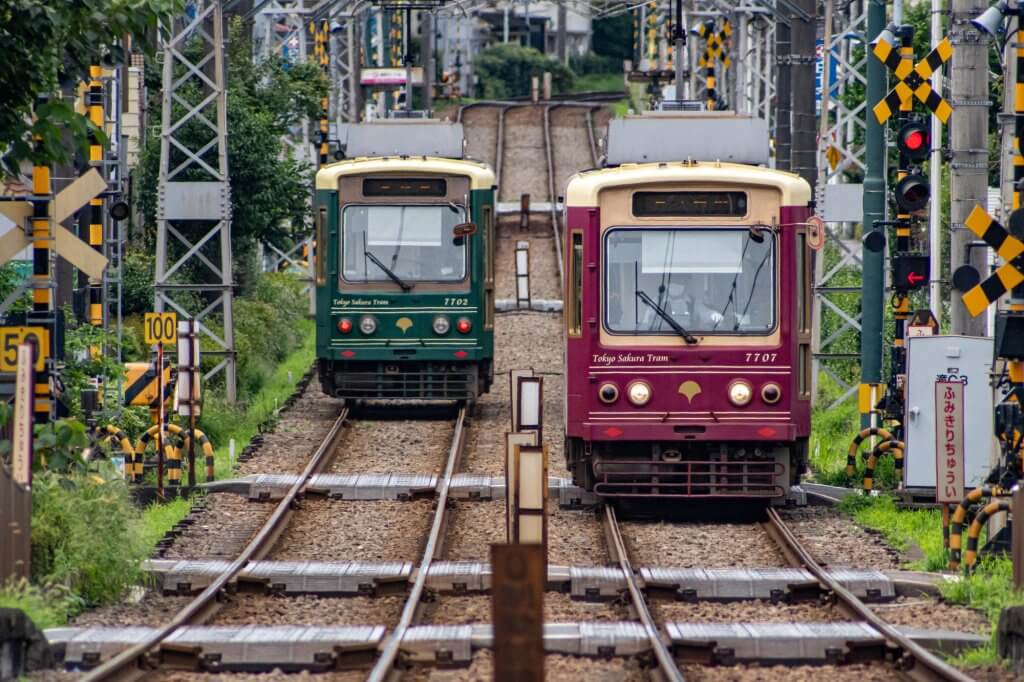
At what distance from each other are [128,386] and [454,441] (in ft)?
12.4

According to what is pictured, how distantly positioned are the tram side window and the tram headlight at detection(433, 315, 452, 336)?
7647 millimetres

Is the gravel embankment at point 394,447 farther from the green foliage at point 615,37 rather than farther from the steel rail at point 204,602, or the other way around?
the green foliage at point 615,37

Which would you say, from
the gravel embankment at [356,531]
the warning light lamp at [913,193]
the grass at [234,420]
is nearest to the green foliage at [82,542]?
the grass at [234,420]

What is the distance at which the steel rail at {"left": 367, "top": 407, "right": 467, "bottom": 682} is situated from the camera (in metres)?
10.0

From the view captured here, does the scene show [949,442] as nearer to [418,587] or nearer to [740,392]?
[740,392]

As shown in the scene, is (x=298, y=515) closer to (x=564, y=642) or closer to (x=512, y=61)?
(x=564, y=642)

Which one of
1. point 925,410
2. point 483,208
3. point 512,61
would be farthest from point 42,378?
point 512,61

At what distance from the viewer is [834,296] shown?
96.8ft

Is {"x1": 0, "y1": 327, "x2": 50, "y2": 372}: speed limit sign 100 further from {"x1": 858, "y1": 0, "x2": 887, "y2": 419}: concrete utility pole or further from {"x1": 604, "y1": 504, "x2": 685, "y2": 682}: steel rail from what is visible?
{"x1": 858, "y1": 0, "x2": 887, "y2": 419}: concrete utility pole

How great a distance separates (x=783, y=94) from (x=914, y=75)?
309 inches

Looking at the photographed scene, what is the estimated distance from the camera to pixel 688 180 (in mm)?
16328

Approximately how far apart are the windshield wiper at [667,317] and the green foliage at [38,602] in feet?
20.1

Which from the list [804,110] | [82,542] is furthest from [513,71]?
[82,542]

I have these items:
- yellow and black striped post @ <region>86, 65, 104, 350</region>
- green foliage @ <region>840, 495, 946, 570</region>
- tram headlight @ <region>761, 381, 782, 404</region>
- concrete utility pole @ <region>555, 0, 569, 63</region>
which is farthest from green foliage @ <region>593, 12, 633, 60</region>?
tram headlight @ <region>761, 381, 782, 404</region>
